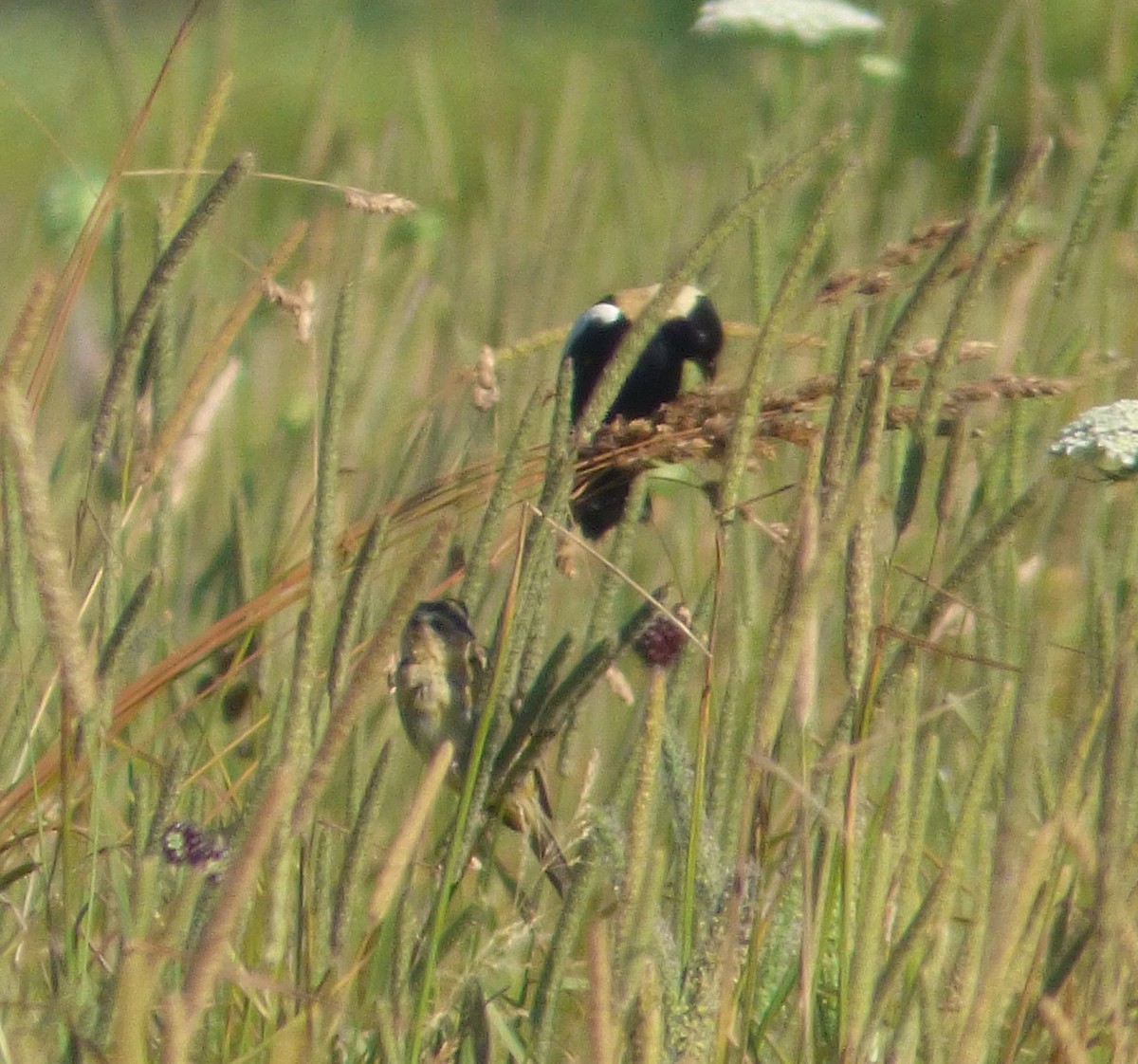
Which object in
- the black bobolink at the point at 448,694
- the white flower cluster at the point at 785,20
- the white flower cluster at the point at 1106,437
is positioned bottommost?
the black bobolink at the point at 448,694

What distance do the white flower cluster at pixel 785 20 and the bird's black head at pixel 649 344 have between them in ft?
2.55

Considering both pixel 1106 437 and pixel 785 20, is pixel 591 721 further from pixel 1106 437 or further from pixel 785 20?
pixel 785 20

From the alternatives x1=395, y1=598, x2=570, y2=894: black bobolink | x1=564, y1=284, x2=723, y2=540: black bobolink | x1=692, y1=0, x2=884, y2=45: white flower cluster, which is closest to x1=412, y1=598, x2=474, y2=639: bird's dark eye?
x1=395, y1=598, x2=570, y2=894: black bobolink

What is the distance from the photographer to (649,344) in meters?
1.14

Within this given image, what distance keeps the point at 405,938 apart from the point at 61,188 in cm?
160

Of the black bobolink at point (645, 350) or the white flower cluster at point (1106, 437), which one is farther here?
the black bobolink at point (645, 350)

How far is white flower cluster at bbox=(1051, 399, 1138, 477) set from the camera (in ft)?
2.65

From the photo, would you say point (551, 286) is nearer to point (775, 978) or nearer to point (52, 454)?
point (775, 978)

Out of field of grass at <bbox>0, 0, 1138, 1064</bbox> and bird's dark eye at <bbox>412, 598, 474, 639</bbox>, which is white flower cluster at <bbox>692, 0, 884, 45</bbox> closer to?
field of grass at <bbox>0, 0, 1138, 1064</bbox>

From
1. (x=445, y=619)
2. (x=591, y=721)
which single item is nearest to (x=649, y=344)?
(x=591, y=721)

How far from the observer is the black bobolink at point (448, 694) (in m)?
0.83

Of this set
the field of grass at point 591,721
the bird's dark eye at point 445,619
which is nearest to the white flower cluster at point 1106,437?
the field of grass at point 591,721

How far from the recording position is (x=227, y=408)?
1.56m

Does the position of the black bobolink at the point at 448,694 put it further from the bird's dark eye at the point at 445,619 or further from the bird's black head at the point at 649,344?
the bird's black head at the point at 649,344
